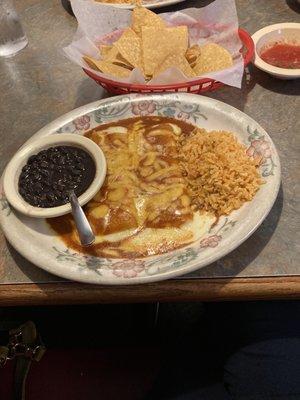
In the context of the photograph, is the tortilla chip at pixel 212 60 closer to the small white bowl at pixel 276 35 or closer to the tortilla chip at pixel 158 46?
the tortilla chip at pixel 158 46

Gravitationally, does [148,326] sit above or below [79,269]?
below

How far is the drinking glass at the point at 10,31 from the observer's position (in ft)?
5.83

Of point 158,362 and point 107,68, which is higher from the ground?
point 107,68

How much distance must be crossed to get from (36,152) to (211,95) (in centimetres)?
66

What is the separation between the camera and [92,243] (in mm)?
1071

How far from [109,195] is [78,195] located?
0.27 feet

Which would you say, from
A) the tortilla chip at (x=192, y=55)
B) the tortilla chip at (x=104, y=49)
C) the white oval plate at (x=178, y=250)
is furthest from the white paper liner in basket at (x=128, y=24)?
the white oval plate at (x=178, y=250)

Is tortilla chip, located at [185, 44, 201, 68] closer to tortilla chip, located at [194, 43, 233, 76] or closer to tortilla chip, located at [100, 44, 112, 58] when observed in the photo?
tortilla chip, located at [194, 43, 233, 76]

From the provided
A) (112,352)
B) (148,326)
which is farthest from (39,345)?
(148,326)

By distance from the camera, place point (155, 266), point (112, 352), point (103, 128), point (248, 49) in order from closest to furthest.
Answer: point (155, 266) → point (112, 352) → point (103, 128) → point (248, 49)

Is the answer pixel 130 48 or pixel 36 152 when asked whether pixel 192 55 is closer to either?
pixel 130 48

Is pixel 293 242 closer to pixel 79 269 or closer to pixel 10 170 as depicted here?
pixel 79 269

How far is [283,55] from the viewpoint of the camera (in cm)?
158

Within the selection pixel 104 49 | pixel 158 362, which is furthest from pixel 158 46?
pixel 158 362
